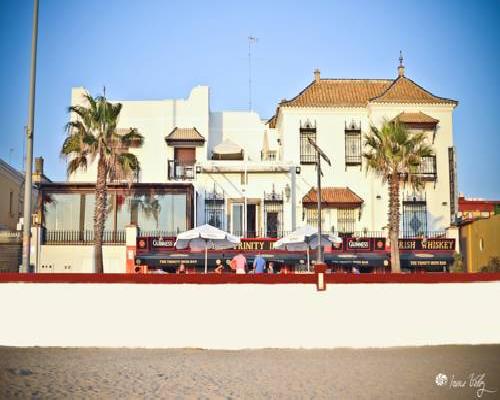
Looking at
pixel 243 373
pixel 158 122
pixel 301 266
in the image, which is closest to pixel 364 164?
pixel 301 266

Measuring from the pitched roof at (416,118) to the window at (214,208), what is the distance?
1109cm

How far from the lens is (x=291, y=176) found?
1415 inches

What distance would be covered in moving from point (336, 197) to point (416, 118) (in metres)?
6.42

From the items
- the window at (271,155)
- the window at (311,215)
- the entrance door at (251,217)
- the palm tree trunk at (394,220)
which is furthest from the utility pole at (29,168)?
the window at (271,155)

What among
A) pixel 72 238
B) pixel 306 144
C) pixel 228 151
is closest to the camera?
pixel 72 238

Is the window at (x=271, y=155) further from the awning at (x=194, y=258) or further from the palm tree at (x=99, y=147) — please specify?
the palm tree at (x=99, y=147)

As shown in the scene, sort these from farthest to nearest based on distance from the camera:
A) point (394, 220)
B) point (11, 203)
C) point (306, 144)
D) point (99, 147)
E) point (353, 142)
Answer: point (11, 203) → point (353, 142) → point (306, 144) → point (394, 220) → point (99, 147)

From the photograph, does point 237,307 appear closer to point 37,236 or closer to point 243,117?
point 37,236

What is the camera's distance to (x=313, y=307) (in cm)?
1568

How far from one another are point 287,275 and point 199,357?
10.7 ft

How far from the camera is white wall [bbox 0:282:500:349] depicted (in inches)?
611

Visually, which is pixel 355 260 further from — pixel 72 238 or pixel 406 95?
pixel 72 238

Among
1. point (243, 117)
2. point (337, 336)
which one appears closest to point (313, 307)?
point (337, 336)

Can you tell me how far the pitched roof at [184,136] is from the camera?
123 feet
